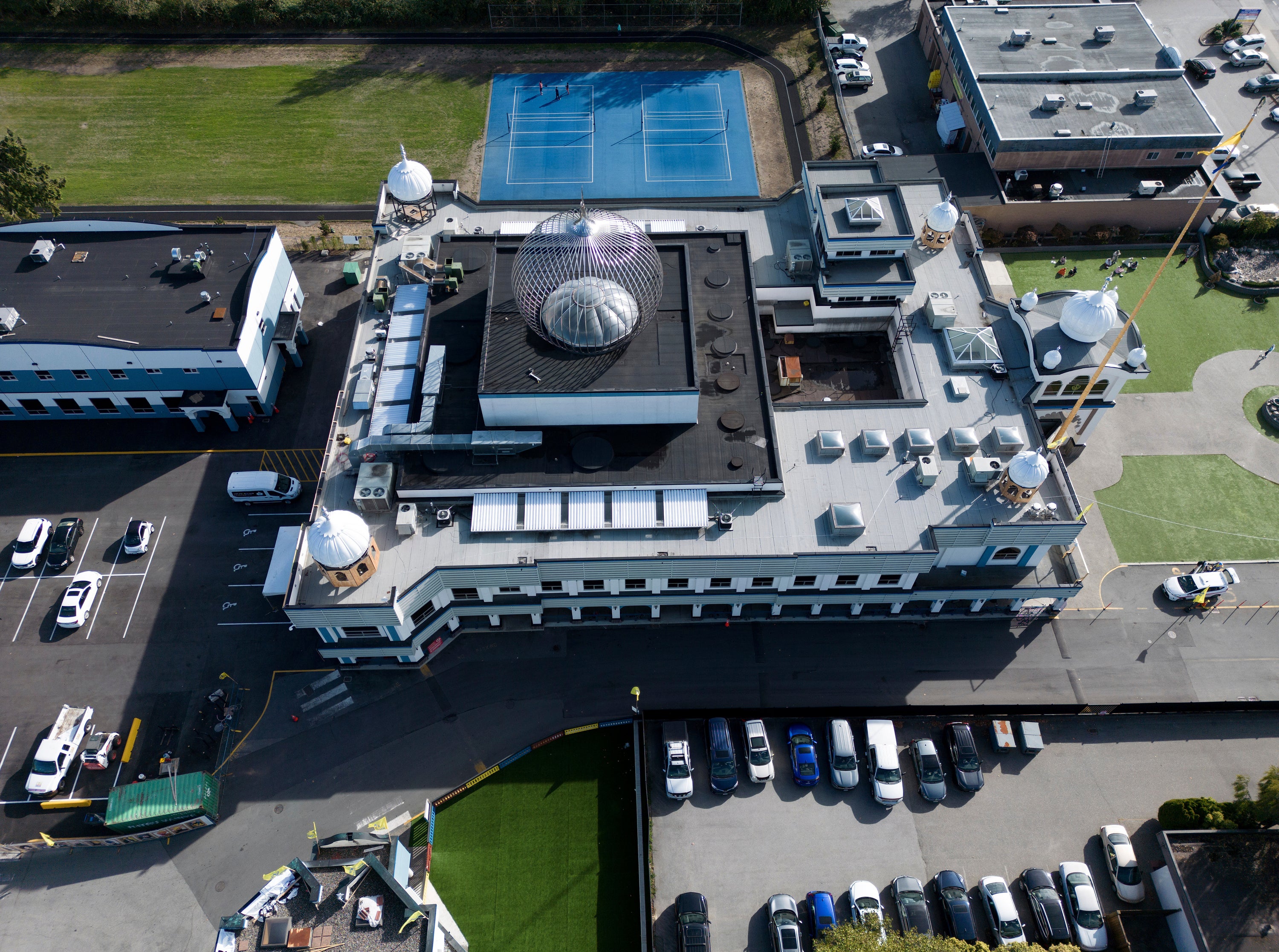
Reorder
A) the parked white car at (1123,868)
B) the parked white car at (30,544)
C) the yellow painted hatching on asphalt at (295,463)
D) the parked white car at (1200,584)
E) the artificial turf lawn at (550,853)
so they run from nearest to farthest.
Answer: the artificial turf lawn at (550,853)
the parked white car at (1123,868)
the parked white car at (1200,584)
the parked white car at (30,544)
the yellow painted hatching on asphalt at (295,463)

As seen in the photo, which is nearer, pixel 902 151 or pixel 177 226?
pixel 177 226

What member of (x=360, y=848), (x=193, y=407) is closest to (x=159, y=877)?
(x=360, y=848)

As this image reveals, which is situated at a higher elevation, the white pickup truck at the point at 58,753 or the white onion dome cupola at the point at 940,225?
the white onion dome cupola at the point at 940,225

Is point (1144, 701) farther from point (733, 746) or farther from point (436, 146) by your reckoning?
point (436, 146)

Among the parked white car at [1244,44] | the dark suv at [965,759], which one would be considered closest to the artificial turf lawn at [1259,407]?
the dark suv at [965,759]

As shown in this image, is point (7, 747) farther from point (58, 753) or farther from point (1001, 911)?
point (1001, 911)

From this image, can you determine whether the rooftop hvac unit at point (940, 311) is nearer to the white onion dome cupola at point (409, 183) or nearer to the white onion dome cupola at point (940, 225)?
the white onion dome cupola at point (940, 225)

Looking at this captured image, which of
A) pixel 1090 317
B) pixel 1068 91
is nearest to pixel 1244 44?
pixel 1068 91

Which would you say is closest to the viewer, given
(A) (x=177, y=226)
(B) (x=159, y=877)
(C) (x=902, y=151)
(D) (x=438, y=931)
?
(D) (x=438, y=931)
